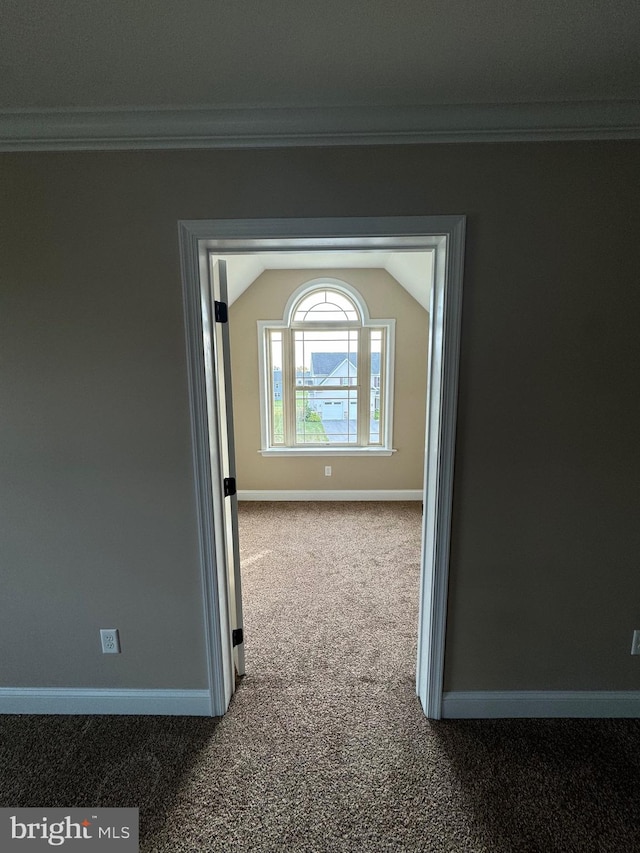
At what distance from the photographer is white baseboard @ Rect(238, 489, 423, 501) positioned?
13.9 ft

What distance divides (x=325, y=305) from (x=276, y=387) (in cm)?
107

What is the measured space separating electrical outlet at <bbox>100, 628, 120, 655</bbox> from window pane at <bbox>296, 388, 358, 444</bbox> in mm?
2908

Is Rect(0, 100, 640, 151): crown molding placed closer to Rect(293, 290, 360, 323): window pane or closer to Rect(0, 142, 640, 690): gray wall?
Rect(0, 142, 640, 690): gray wall

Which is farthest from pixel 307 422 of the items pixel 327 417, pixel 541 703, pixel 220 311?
pixel 541 703

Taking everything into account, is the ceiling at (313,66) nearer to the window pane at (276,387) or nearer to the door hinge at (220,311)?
the door hinge at (220,311)

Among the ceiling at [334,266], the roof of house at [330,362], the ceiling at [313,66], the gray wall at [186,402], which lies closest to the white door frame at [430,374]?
the gray wall at [186,402]

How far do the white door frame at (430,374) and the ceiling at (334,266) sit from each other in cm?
209

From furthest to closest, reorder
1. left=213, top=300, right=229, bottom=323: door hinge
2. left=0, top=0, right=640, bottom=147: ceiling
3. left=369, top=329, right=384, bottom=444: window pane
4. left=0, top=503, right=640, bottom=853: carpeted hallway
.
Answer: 1. left=369, top=329, right=384, bottom=444: window pane
2. left=213, top=300, right=229, bottom=323: door hinge
3. left=0, top=503, right=640, bottom=853: carpeted hallway
4. left=0, top=0, right=640, bottom=147: ceiling

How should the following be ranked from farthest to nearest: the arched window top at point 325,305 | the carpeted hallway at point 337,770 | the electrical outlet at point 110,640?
1. the arched window top at point 325,305
2. the electrical outlet at point 110,640
3. the carpeted hallway at point 337,770

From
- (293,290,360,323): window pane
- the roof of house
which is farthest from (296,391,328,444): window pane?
(293,290,360,323): window pane

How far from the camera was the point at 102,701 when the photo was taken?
167 cm

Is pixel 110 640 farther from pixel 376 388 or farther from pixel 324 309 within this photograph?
pixel 324 309

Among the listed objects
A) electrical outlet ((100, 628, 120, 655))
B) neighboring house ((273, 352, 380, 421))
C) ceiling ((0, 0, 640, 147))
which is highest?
ceiling ((0, 0, 640, 147))

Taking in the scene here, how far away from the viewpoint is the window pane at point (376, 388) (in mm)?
4094
